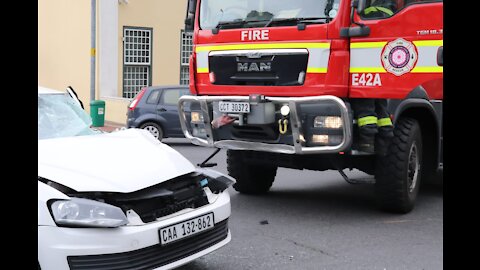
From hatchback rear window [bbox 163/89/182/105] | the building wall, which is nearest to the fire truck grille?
hatchback rear window [bbox 163/89/182/105]

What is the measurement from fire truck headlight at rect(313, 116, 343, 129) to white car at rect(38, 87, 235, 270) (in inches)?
63.0

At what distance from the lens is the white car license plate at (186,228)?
3.63 m

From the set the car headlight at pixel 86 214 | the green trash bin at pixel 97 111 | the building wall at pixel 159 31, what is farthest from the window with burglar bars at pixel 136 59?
the car headlight at pixel 86 214

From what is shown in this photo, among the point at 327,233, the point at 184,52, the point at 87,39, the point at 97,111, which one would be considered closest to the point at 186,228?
the point at 327,233

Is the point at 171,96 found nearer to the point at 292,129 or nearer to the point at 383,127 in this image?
the point at 292,129

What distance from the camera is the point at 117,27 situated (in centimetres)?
1894

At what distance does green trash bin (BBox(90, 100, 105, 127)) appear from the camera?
56.0ft

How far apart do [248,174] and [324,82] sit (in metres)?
2.03

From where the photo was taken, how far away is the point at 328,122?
227 inches

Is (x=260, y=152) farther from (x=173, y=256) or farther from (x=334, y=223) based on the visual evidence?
(x=173, y=256)

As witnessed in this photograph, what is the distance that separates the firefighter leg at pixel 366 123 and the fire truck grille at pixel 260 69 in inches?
26.1

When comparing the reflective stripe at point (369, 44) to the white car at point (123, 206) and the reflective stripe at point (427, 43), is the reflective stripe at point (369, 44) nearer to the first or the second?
the reflective stripe at point (427, 43)
